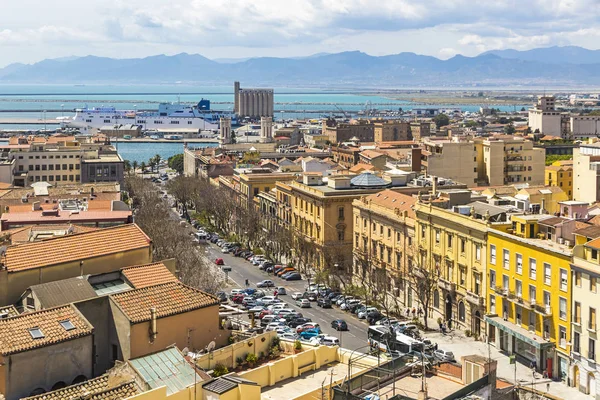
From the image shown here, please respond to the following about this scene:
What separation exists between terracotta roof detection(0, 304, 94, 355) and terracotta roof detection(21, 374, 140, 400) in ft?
4.88

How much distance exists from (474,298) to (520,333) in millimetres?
4849

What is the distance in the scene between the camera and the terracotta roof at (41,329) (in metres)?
18.0

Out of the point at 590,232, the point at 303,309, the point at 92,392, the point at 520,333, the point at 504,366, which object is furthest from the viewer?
the point at 303,309

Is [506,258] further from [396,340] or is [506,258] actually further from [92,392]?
[92,392]

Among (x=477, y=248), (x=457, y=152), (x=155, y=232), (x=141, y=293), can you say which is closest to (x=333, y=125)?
(x=457, y=152)

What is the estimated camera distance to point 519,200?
5297cm

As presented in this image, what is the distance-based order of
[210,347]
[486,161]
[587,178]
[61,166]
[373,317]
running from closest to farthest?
[210,347] < [373,317] < [587,178] < [486,161] < [61,166]

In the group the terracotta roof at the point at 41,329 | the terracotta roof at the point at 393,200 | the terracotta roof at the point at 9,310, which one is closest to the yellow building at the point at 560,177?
the terracotta roof at the point at 393,200

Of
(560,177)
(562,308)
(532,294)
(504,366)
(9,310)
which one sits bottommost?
(504,366)

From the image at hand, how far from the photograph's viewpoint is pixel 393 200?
59.5 metres

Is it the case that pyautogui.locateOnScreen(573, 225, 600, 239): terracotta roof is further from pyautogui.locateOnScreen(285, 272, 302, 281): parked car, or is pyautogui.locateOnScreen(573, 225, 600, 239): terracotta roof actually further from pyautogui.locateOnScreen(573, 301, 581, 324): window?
pyautogui.locateOnScreen(285, 272, 302, 281): parked car

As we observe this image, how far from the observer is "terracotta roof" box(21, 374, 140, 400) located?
16516 mm

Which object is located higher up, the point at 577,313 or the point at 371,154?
the point at 371,154

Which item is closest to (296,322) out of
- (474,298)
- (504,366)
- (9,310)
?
(474,298)
